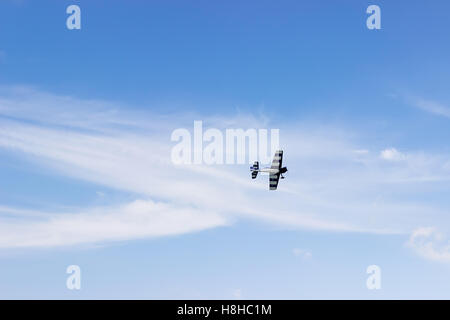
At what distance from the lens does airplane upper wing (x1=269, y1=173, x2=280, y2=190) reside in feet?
429

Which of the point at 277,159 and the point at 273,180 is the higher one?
the point at 277,159

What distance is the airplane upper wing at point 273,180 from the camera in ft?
429

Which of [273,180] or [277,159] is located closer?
[277,159]

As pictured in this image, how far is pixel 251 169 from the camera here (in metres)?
133

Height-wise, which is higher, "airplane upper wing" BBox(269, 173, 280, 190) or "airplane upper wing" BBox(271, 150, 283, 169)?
"airplane upper wing" BBox(271, 150, 283, 169)

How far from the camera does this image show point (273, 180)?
434ft

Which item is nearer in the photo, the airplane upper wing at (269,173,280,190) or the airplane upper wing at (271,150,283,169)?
the airplane upper wing at (271,150,283,169)
